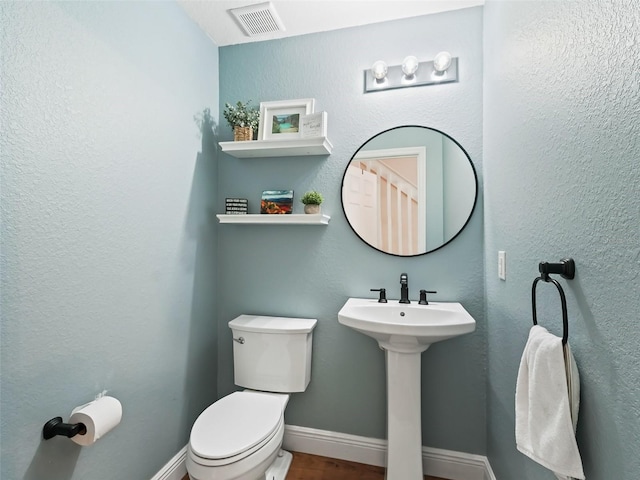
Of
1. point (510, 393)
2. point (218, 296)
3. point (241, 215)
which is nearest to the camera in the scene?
point (510, 393)

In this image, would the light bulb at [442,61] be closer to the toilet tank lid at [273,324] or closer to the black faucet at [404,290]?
the black faucet at [404,290]

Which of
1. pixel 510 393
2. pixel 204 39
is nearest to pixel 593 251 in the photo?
pixel 510 393

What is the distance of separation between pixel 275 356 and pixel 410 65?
1727mm

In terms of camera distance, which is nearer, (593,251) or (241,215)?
(593,251)

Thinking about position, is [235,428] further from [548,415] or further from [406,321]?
[548,415]

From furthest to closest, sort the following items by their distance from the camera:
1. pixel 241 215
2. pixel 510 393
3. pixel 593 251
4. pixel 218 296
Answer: pixel 218 296 → pixel 241 215 → pixel 510 393 → pixel 593 251

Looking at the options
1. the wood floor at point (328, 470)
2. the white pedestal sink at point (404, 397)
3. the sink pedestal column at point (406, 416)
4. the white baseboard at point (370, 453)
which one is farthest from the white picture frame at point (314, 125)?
the wood floor at point (328, 470)

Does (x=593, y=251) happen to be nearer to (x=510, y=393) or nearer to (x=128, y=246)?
(x=510, y=393)

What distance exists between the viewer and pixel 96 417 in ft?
3.49

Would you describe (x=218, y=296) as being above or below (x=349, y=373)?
above

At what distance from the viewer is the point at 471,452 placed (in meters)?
1.64

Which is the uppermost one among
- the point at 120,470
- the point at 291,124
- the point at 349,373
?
the point at 291,124

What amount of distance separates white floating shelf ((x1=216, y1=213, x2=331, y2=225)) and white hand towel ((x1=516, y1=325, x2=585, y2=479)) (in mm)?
1114

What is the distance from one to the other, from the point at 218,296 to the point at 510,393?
5.35 feet
